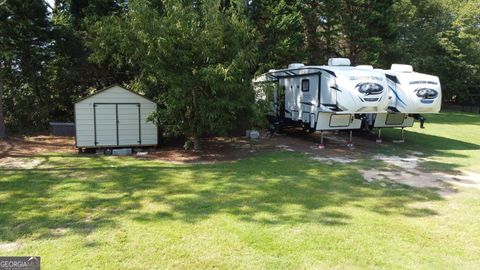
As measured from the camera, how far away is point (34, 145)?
12.0 m

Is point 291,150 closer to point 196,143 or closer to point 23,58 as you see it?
point 196,143

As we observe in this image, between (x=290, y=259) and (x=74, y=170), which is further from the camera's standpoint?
(x=74, y=170)

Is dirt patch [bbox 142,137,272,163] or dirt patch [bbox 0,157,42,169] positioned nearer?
dirt patch [bbox 0,157,42,169]

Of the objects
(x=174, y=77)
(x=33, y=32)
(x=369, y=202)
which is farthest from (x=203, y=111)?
(x=33, y=32)

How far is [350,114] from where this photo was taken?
1153cm

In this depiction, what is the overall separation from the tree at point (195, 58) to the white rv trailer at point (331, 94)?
1.16 m

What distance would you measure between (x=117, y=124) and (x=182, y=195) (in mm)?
5377

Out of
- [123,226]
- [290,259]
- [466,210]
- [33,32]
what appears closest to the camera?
[290,259]

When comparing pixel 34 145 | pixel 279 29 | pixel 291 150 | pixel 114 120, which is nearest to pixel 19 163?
pixel 114 120

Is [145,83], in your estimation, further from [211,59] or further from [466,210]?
[466,210]

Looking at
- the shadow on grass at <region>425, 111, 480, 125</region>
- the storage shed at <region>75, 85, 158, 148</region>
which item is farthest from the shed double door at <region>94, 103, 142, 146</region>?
the shadow on grass at <region>425, 111, 480, 125</region>

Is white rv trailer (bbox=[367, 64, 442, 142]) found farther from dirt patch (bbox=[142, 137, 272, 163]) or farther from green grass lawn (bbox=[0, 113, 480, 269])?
green grass lawn (bbox=[0, 113, 480, 269])

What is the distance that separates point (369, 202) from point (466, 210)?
1366mm

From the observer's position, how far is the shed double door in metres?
10.9
